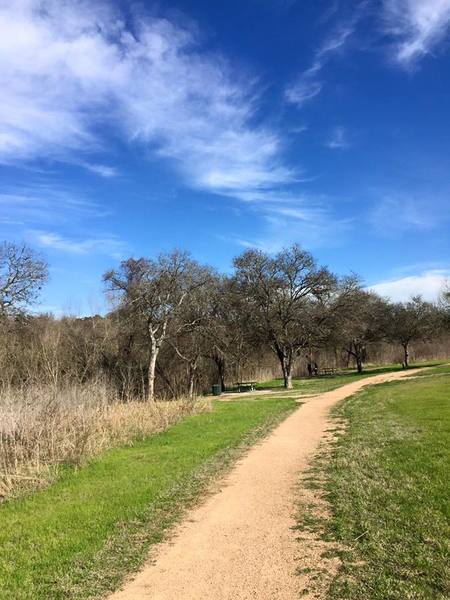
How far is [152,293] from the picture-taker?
3497 centimetres

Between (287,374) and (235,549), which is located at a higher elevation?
(287,374)

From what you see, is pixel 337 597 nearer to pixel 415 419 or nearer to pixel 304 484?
pixel 304 484

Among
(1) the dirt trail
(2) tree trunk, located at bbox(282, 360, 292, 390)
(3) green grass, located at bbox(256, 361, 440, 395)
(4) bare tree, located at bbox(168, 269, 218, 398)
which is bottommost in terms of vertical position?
(1) the dirt trail

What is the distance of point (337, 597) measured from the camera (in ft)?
13.8

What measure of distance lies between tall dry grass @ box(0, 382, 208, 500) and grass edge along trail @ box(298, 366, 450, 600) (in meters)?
5.24

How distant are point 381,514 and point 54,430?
8.06m

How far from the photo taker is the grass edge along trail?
4387mm

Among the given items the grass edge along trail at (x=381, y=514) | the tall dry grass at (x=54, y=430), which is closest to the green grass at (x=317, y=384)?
the tall dry grass at (x=54, y=430)

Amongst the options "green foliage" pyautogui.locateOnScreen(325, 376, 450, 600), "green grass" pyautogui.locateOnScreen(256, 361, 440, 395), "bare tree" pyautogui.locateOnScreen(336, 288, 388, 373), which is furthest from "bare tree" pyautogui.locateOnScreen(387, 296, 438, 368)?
"green foliage" pyautogui.locateOnScreen(325, 376, 450, 600)

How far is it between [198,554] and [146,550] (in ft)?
2.17

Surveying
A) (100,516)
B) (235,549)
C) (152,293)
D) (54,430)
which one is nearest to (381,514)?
(235,549)

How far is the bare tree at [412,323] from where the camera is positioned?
1980 inches

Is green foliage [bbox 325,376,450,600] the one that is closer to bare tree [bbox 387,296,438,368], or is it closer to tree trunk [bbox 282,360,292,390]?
tree trunk [bbox 282,360,292,390]

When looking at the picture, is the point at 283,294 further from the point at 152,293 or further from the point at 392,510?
the point at 392,510
